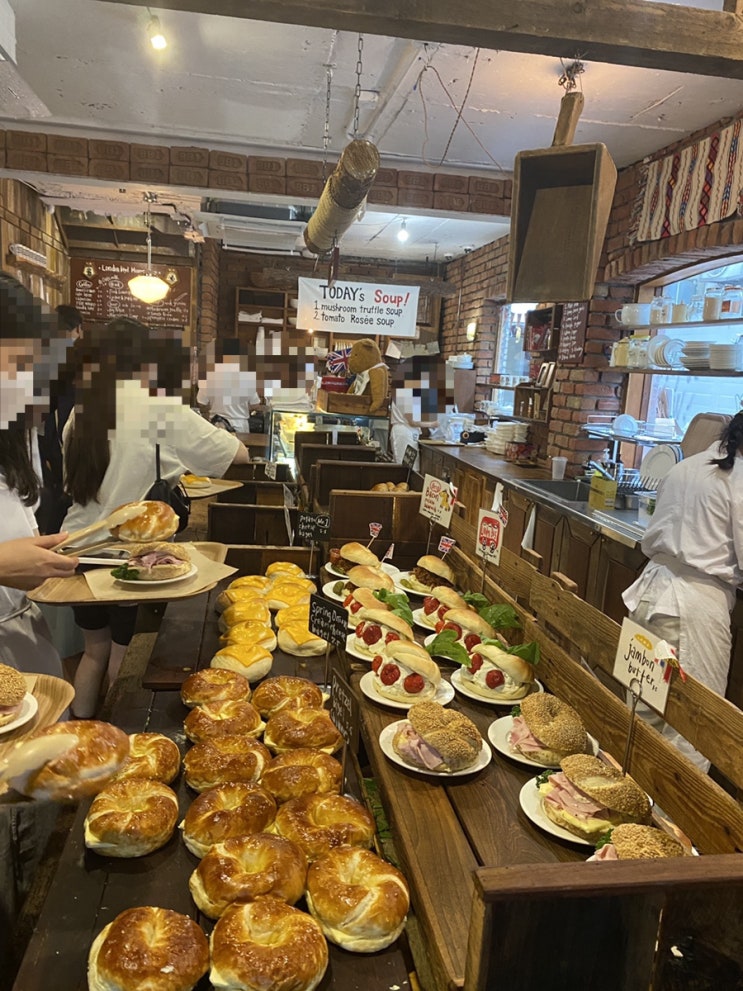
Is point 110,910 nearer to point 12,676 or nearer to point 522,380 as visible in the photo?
point 12,676

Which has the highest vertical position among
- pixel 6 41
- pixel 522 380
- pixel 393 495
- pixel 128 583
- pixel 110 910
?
pixel 6 41

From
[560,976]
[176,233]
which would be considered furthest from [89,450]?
[176,233]

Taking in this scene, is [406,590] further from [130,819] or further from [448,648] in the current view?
[130,819]

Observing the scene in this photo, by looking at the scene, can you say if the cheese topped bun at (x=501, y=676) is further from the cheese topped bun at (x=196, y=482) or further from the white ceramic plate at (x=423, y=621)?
the cheese topped bun at (x=196, y=482)

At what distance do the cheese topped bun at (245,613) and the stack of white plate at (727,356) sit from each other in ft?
10.3

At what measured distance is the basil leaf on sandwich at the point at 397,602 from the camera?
8.04 ft

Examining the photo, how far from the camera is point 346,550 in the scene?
9.93 ft

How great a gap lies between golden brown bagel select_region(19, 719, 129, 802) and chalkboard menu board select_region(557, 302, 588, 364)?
515 centimetres

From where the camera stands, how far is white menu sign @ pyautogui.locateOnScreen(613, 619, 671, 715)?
148 cm

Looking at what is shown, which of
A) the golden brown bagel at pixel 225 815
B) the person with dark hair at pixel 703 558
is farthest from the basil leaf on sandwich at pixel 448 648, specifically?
the person with dark hair at pixel 703 558

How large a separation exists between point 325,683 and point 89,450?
152 cm

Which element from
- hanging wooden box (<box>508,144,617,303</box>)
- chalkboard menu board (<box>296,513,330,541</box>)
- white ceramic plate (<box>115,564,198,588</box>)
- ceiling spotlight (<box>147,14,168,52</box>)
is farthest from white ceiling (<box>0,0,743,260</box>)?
white ceramic plate (<box>115,564,198,588</box>)

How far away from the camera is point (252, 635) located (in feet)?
7.86

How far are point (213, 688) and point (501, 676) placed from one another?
32.9 inches
